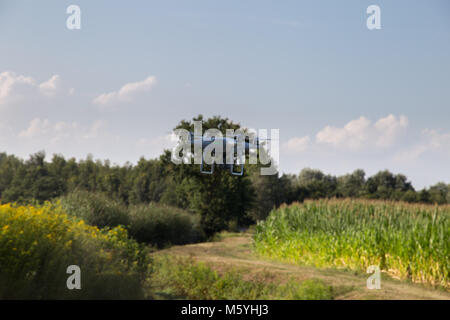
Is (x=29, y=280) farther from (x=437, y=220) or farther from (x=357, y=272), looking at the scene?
(x=437, y=220)

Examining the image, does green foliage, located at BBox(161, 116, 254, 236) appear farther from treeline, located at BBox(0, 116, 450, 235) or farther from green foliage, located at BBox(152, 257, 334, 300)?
green foliage, located at BBox(152, 257, 334, 300)

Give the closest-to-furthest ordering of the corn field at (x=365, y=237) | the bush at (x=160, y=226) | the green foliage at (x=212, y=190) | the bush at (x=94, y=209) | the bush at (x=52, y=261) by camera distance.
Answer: the bush at (x=52, y=261) → the corn field at (x=365, y=237) → the bush at (x=94, y=209) → the bush at (x=160, y=226) → the green foliage at (x=212, y=190)

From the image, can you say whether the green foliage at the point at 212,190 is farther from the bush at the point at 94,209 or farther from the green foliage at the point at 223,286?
the green foliage at the point at 223,286

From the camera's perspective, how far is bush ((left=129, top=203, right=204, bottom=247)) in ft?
65.6

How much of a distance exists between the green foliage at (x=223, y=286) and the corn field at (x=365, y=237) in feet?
13.4

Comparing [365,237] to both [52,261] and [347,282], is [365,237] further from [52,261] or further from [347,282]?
[52,261]

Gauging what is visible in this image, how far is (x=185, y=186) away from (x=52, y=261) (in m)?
20.0

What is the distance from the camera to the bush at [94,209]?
16.2 meters

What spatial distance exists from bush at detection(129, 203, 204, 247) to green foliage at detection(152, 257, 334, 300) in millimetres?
8613

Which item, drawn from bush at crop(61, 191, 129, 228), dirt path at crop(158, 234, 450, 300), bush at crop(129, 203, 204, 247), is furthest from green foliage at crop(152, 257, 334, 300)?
bush at crop(129, 203, 204, 247)

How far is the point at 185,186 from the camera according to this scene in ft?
90.0

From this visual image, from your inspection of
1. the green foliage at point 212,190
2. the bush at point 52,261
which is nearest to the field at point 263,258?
the bush at point 52,261

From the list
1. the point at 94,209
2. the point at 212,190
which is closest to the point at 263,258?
the point at 94,209
